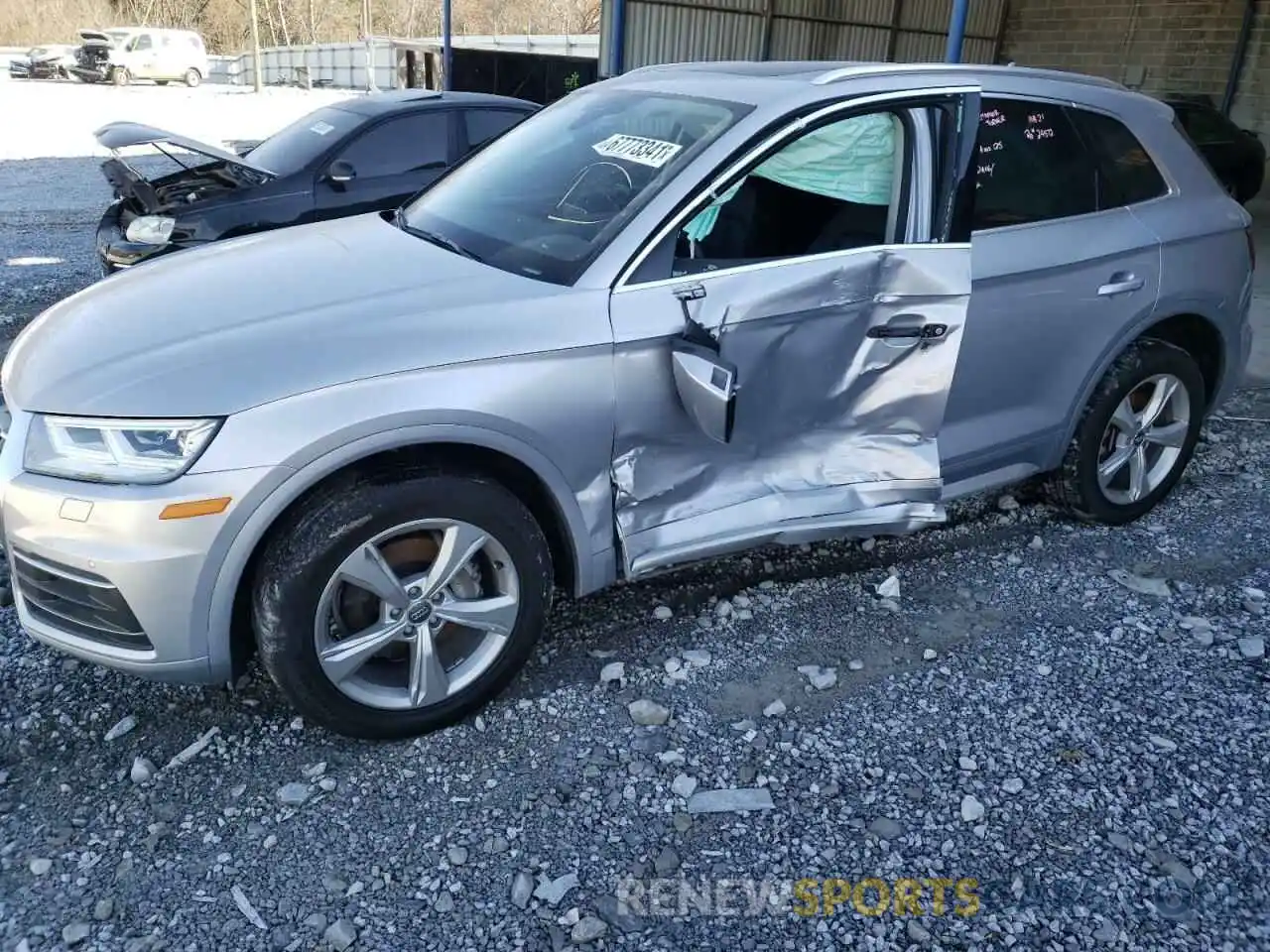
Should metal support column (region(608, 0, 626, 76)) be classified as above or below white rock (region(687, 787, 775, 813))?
above

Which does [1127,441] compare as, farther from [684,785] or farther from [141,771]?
[141,771]

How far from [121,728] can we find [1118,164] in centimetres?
387

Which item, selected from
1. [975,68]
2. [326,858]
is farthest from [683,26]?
[326,858]

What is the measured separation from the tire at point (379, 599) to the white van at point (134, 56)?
114ft

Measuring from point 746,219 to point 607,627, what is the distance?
1.39 metres

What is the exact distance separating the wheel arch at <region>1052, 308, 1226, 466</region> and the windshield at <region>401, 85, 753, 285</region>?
1776 mm

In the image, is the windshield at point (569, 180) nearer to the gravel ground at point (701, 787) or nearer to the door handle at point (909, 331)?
the door handle at point (909, 331)

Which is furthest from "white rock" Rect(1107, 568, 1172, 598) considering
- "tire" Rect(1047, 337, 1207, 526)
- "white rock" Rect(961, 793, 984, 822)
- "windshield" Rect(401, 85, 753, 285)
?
"windshield" Rect(401, 85, 753, 285)

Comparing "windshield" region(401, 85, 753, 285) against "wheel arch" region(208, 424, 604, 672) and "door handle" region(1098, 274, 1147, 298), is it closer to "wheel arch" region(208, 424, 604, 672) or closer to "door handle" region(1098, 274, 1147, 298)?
"wheel arch" region(208, 424, 604, 672)

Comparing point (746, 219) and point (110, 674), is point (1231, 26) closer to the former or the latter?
point (746, 219)

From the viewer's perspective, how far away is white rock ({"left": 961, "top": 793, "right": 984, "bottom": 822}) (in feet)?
8.27

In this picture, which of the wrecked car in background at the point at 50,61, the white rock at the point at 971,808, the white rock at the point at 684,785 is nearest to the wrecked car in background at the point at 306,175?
the white rock at the point at 684,785

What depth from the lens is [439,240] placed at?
312 cm

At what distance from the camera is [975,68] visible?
11.0 feet
